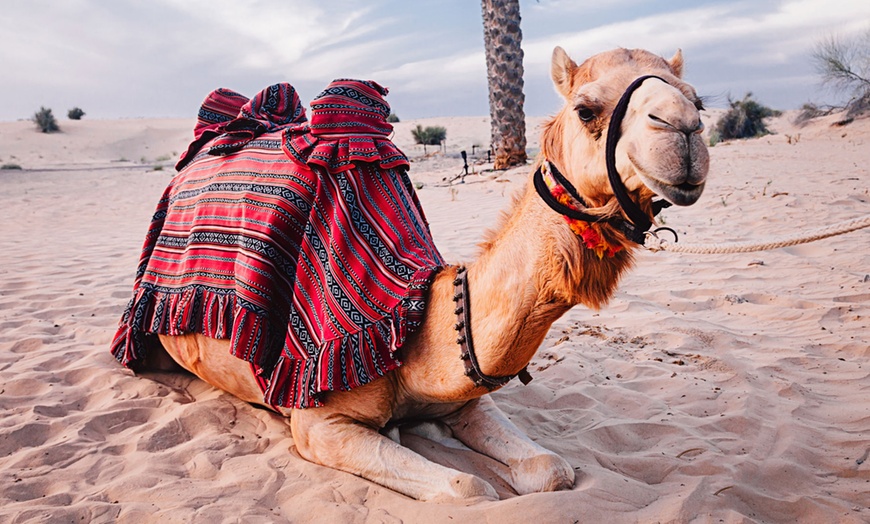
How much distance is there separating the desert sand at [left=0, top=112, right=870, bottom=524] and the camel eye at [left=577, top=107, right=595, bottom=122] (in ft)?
4.62

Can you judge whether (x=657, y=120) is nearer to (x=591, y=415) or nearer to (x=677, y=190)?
(x=677, y=190)

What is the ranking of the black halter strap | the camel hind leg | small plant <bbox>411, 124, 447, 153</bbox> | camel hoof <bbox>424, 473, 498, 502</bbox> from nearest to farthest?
the black halter strap
camel hoof <bbox>424, 473, 498, 502</bbox>
the camel hind leg
small plant <bbox>411, 124, 447, 153</bbox>

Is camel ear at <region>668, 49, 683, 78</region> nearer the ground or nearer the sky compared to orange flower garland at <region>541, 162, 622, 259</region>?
nearer the sky

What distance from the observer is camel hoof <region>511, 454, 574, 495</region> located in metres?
2.61

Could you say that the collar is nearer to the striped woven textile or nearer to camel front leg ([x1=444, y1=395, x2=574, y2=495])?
the striped woven textile

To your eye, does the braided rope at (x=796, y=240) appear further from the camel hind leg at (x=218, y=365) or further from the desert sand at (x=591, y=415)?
the camel hind leg at (x=218, y=365)

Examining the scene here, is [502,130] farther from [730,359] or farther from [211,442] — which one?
[211,442]

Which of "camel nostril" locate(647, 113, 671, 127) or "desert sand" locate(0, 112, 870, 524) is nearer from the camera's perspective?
"camel nostril" locate(647, 113, 671, 127)

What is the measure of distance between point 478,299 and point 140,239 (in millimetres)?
8407

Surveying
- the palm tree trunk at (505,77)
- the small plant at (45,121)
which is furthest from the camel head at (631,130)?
the small plant at (45,121)

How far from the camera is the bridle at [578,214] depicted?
1822 mm

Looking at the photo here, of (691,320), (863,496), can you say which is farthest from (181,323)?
(691,320)

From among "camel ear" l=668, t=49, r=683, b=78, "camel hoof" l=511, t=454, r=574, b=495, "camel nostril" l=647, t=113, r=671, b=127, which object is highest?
"camel ear" l=668, t=49, r=683, b=78

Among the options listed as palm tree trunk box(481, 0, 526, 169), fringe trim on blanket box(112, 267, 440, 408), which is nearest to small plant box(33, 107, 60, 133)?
palm tree trunk box(481, 0, 526, 169)
